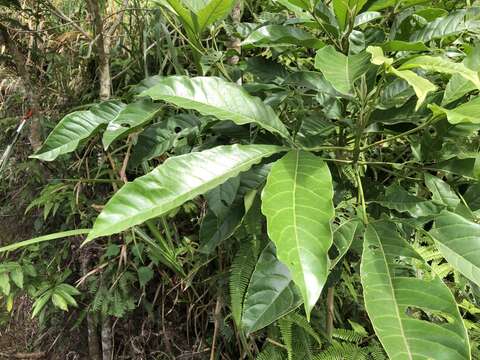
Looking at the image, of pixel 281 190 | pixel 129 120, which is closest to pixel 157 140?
pixel 129 120

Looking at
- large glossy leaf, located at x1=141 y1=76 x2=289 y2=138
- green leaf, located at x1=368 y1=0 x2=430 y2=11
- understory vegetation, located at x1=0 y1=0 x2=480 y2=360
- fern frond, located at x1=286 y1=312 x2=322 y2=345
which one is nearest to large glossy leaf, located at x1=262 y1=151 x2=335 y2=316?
understory vegetation, located at x1=0 y1=0 x2=480 y2=360

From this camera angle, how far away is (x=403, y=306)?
50 centimetres

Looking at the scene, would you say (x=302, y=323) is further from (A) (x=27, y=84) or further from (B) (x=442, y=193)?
(A) (x=27, y=84)

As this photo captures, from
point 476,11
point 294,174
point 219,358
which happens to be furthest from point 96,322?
point 476,11

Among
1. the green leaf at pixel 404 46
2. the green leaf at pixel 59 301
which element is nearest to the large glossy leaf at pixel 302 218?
the green leaf at pixel 404 46

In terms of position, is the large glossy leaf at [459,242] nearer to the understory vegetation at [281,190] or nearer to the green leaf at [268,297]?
the understory vegetation at [281,190]

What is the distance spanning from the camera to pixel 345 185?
0.89 metres

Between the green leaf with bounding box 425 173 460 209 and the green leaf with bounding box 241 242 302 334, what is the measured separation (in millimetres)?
332

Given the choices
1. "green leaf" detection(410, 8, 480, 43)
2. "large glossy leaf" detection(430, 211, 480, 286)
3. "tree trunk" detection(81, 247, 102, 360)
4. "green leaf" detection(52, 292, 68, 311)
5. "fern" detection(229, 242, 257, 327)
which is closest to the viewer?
"large glossy leaf" detection(430, 211, 480, 286)

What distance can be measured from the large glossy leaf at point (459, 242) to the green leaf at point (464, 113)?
5.7 inches

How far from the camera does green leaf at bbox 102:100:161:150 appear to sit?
29.0 inches

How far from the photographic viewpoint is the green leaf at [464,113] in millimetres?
550

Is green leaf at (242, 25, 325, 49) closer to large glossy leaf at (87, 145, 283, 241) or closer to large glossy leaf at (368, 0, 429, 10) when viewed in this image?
large glossy leaf at (368, 0, 429, 10)

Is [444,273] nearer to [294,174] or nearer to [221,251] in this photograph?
[221,251]
